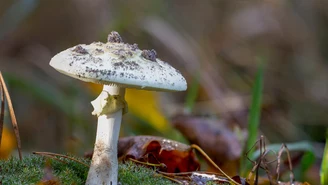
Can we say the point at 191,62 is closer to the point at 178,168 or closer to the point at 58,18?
the point at 58,18

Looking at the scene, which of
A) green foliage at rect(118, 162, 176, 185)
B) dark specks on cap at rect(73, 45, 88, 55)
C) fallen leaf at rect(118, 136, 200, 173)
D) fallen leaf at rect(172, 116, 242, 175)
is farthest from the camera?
fallen leaf at rect(172, 116, 242, 175)

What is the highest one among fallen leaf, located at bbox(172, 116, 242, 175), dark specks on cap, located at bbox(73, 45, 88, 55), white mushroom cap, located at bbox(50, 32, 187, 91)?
dark specks on cap, located at bbox(73, 45, 88, 55)

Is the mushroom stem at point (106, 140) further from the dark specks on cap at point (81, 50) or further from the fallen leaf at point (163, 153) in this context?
the fallen leaf at point (163, 153)

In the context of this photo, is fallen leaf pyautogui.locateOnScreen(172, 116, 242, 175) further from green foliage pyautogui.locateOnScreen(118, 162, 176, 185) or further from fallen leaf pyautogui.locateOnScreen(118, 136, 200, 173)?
green foliage pyautogui.locateOnScreen(118, 162, 176, 185)

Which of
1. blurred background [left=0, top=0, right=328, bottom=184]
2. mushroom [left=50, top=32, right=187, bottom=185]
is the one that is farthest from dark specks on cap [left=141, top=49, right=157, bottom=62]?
blurred background [left=0, top=0, right=328, bottom=184]

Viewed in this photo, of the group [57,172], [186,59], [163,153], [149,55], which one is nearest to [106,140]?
[57,172]

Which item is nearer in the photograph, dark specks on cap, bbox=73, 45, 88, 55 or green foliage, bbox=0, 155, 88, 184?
dark specks on cap, bbox=73, 45, 88, 55

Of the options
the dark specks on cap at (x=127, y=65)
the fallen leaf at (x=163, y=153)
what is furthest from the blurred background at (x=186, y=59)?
the dark specks on cap at (x=127, y=65)
